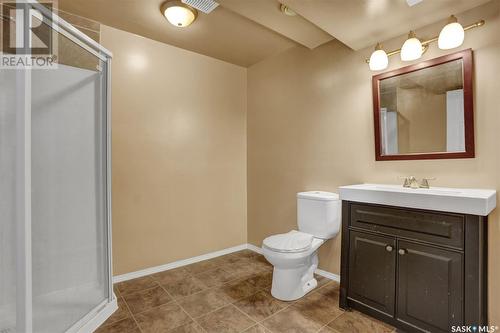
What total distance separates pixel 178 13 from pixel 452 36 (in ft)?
6.35

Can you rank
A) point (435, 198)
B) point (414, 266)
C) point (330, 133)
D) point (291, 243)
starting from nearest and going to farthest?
point (435, 198), point (414, 266), point (291, 243), point (330, 133)

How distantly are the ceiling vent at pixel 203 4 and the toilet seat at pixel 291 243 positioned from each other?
1.92 m

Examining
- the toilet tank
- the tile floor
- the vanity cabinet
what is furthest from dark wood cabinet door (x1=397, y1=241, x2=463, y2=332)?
the toilet tank

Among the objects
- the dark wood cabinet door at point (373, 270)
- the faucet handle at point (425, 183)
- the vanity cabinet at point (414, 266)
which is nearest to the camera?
the vanity cabinet at point (414, 266)

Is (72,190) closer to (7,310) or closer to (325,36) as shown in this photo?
(7,310)

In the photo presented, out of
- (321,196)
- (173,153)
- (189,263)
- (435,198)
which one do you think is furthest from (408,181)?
(189,263)

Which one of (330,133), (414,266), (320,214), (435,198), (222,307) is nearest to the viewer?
(435,198)

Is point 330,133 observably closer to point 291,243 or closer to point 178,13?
point 291,243

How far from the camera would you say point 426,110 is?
1879 mm

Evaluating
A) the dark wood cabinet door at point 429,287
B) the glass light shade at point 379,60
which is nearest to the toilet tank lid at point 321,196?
the dark wood cabinet door at point 429,287

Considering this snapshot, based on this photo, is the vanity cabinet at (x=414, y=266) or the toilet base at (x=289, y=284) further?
the toilet base at (x=289, y=284)

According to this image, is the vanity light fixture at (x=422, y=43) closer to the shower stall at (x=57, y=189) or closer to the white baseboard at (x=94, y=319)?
the shower stall at (x=57, y=189)

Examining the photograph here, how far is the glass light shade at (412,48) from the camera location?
1759 mm

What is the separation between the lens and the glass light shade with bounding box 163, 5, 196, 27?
1972mm
